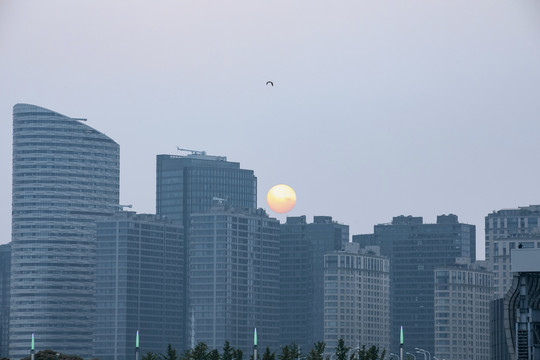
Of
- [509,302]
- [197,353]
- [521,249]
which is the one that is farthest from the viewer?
[197,353]

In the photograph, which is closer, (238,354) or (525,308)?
(525,308)

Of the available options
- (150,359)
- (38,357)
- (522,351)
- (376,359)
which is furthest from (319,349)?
(522,351)

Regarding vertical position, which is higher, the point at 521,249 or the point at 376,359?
the point at 521,249

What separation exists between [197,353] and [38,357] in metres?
18.1

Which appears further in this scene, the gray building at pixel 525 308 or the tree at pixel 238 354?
the tree at pixel 238 354

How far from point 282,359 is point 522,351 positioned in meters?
44.9

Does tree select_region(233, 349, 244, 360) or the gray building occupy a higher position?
the gray building

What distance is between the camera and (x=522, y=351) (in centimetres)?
11312

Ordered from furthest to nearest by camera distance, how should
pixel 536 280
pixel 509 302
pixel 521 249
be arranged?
pixel 509 302
pixel 521 249
pixel 536 280

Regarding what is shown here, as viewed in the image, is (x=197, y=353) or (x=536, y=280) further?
(x=197, y=353)

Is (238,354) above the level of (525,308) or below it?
below

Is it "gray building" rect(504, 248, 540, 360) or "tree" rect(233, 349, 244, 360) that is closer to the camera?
"gray building" rect(504, 248, 540, 360)

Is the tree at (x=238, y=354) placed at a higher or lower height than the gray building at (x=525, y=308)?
lower

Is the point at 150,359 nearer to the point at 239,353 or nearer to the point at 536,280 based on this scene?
the point at 239,353
